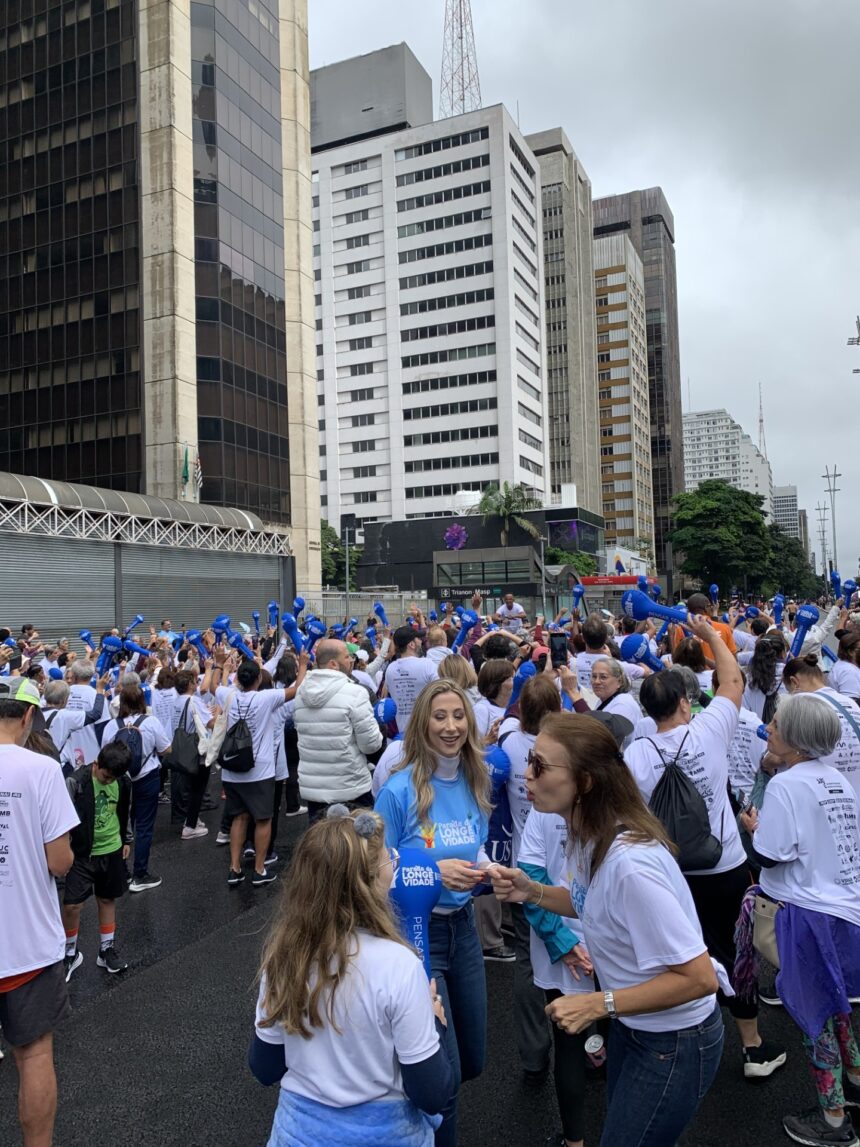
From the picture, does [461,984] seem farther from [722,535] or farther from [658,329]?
[658,329]

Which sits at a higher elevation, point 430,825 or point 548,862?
point 430,825

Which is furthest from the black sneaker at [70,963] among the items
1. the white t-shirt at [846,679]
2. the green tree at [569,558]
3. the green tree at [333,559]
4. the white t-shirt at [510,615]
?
the green tree at [333,559]

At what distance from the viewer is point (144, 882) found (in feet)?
22.2

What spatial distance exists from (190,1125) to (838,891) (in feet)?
9.49

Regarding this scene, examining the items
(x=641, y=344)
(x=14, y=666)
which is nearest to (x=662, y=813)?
(x=14, y=666)

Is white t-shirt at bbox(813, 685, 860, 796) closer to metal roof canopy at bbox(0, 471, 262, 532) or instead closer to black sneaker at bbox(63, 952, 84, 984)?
black sneaker at bbox(63, 952, 84, 984)

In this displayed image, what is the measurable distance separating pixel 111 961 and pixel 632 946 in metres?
4.19

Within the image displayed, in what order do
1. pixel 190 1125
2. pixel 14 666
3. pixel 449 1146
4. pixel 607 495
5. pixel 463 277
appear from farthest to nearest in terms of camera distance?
pixel 607 495 < pixel 463 277 < pixel 14 666 < pixel 190 1125 < pixel 449 1146

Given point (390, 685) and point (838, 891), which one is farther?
point (390, 685)

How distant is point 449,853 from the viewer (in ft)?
10.3

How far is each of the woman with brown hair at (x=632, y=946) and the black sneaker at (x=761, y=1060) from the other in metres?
1.82

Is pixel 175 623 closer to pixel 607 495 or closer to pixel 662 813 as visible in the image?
pixel 662 813

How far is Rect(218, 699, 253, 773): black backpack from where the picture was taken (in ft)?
21.1

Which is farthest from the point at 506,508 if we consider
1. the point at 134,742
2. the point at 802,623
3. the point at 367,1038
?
the point at 367,1038
